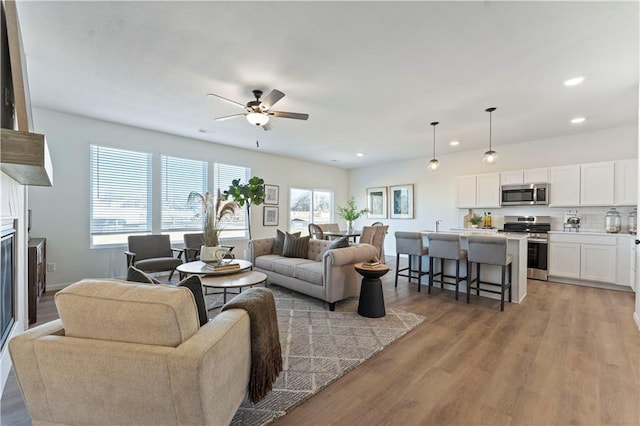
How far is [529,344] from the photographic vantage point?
2592 mm

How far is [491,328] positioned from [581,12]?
9.24 feet

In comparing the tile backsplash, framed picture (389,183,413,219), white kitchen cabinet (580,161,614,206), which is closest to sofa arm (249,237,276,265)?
framed picture (389,183,413,219)

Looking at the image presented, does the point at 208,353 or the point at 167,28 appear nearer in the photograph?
the point at 208,353

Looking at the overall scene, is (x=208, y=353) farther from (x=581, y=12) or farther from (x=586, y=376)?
(x=581, y=12)

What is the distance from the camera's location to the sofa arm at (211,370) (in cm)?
111

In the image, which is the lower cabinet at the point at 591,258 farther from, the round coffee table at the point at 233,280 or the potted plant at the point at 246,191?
the potted plant at the point at 246,191

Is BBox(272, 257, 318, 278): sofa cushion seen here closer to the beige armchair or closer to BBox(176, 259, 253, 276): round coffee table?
BBox(176, 259, 253, 276): round coffee table

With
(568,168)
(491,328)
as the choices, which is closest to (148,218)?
(491,328)

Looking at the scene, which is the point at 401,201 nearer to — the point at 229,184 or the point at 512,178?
the point at 512,178

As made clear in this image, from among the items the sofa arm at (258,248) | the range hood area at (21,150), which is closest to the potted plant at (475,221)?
the sofa arm at (258,248)

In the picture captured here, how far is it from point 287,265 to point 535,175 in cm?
490

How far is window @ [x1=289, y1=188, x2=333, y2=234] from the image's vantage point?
24.7 ft

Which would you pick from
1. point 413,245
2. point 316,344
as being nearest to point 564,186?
point 413,245

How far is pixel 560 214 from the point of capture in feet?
17.1
